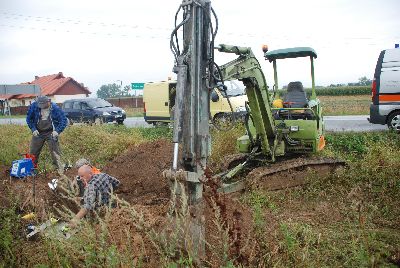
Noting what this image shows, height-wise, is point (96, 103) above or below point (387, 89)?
above

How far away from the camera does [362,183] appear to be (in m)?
6.91

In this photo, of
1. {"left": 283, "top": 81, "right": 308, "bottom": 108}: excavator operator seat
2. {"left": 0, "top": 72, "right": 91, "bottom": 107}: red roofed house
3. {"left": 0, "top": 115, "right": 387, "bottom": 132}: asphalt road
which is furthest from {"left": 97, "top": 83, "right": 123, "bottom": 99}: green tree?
{"left": 283, "top": 81, "right": 308, "bottom": 108}: excavator operator seat

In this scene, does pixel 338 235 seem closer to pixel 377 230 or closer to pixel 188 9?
pixel 377 230

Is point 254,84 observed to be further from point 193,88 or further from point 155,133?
point 155,133

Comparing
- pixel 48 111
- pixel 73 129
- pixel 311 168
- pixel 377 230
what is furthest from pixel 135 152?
pixel 377 230

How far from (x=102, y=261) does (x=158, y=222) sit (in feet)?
3.41

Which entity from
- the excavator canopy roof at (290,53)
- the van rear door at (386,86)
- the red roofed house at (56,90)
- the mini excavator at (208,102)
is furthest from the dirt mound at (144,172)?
the red roofed house at (56,90)

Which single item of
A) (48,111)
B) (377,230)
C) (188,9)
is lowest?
(377,230)

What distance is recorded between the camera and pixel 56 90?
49406 millimetres

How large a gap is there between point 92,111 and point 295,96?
50.1 feet

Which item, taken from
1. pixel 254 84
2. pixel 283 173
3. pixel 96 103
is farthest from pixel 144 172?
pixel 96 103

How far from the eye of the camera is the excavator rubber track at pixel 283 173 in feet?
21.8

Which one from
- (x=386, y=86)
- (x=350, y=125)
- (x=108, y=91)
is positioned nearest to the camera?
(x=386, y=86)

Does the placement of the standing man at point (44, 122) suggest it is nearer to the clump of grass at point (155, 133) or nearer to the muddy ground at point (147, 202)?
the muddy ground at point (147, 202)
